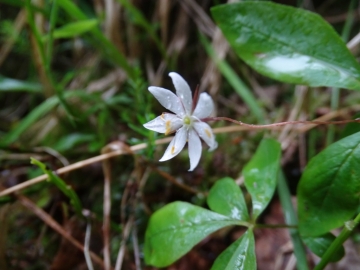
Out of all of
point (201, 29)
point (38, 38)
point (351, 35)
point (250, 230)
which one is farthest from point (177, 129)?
point (351, 35)

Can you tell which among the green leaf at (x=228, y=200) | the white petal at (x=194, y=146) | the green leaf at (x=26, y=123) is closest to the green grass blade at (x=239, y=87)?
the green leaf at (x=228, y=200)

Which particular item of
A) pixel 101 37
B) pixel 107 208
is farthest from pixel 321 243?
pixel 101 37

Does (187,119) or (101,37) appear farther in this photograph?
Answer: (101,37)

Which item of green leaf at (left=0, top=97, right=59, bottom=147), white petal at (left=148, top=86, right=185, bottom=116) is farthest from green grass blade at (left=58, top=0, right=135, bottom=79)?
white petal at (left=148, top=86, right=185, bottom=116)

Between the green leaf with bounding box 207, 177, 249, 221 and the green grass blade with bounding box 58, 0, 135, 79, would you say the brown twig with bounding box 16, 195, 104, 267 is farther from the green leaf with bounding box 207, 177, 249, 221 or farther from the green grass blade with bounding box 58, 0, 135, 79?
the green grass blade with bounding box 58, 0, 135, 79

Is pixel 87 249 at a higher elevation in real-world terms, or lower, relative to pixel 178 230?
lower

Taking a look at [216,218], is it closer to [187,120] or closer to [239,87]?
[187,120]

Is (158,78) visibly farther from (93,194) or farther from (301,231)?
(301,231)
